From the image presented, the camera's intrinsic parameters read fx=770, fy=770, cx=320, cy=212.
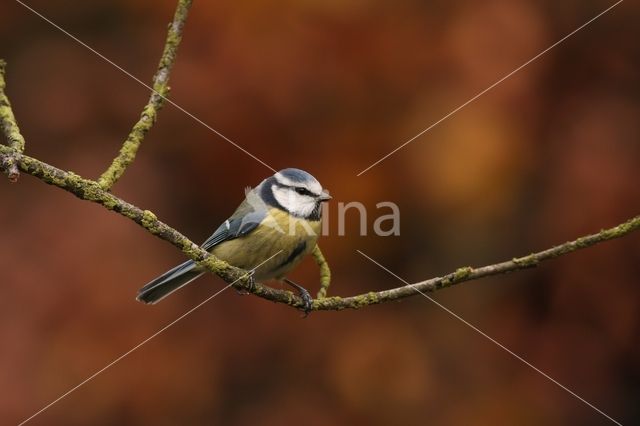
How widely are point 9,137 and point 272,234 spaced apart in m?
1.69

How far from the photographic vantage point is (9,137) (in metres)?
1.79

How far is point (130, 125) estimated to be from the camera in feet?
18.1

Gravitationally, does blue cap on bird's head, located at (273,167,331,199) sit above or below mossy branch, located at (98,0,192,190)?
above

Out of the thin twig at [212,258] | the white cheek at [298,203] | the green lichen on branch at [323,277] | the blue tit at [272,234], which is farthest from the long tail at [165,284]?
the thin twig at [212,258]

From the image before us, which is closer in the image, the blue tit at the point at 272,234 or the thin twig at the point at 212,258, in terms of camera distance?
the thin twig at the point at 212,258

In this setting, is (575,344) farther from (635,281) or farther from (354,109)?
(354,109)

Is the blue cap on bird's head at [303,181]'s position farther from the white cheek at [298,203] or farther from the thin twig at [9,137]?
the thin twig at [9,137]

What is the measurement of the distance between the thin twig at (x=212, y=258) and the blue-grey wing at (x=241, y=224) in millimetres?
1154

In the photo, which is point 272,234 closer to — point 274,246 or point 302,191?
point 274,246

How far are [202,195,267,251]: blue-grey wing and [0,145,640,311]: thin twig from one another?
1.15 metres

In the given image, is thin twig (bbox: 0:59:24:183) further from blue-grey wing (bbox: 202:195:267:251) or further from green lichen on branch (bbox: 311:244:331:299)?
Result: blue-grey wing (bbox: 202:195:267:251)

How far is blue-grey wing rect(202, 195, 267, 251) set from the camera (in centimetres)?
348

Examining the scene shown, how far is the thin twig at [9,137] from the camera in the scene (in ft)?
5.37

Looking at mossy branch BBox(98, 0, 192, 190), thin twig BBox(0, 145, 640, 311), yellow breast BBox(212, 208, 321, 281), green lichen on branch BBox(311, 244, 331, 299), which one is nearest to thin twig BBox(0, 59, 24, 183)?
thin twig BBox(0, 145, 640, 311)
